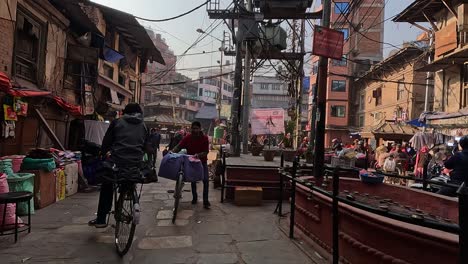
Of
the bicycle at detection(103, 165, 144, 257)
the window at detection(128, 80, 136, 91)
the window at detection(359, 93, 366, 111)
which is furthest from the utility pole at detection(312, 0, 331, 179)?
the window at detection(359, 93, 366, 111)

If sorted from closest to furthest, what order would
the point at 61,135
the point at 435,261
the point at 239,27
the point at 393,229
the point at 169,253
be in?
the point at 435,261
the point at 393,229
the point at 169,253
the point at 61,135
the point at 239,27

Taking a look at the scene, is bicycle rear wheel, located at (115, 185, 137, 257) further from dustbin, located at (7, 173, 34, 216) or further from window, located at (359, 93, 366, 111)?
window, located at (359, 93, 366, 111)

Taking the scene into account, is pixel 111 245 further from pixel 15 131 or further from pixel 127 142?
pixel 15 131

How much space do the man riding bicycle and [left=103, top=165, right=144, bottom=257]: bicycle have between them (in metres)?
0.18

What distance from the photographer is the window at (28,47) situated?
973 cm

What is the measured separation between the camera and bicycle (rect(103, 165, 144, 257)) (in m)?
5.04

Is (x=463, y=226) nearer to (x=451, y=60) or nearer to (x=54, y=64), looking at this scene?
(x=54, y=64)

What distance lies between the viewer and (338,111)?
166 ft

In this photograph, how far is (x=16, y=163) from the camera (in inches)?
320

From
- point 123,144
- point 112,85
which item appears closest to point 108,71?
point 112,85

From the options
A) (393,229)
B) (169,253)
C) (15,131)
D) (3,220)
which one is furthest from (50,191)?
(393,229)

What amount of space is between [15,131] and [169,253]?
6.33m

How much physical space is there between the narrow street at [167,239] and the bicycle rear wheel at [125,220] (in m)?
0.14

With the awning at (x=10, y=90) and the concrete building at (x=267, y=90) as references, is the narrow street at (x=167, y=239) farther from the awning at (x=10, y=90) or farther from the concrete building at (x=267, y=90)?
the concrete building at (x=267, y=90)
